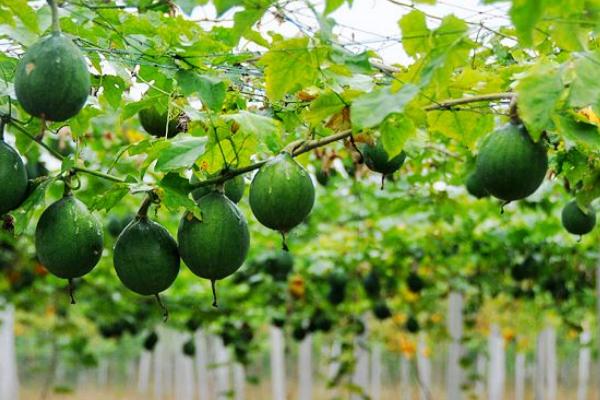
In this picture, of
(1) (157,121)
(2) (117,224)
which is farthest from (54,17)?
(2) (117,224)

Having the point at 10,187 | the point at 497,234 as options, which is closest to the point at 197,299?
the point at 497,234

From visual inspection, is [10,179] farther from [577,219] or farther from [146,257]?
[577,219]

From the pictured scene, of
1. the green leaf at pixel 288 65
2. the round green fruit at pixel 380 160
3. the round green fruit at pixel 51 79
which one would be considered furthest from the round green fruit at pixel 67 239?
the round green fruit at pixel 380 160

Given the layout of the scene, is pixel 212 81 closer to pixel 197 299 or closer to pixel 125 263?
pixel 125 263

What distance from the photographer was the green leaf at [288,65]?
2.59 metres

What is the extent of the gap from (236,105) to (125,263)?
1.09 metres

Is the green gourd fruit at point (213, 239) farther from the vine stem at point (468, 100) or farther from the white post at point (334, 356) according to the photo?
the white post at point (334, 356)

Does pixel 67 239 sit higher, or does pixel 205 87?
pixel 205 87

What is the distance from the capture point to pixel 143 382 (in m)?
34.5

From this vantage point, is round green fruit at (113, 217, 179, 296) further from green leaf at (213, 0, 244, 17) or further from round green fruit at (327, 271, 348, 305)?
round green fruit at (327, 271, 348, 305)

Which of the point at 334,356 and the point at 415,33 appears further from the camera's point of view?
the point at 334,356

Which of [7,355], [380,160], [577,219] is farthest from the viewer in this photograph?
[7,355]

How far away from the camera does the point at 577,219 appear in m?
4.15

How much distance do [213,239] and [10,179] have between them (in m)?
0.67
